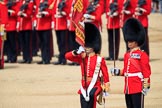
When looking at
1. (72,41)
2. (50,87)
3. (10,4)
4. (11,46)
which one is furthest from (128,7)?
(50,87)

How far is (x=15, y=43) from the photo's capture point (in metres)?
20.1

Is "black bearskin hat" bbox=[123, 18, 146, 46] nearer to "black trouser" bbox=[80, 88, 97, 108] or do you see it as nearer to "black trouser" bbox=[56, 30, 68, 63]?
"black trouser" bbox=[80, 88, 97, 108]

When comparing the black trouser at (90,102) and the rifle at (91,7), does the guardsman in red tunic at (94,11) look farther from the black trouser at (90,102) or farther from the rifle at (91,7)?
the black trouser at (90,102)

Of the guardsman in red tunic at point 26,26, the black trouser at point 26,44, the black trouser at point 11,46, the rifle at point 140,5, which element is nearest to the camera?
the rifle at point 140,5

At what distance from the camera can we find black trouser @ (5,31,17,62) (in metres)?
19.9

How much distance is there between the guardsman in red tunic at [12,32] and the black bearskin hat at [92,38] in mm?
9475

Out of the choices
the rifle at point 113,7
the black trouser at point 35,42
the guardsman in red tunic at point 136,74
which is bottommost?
the black trouser at point 35,42

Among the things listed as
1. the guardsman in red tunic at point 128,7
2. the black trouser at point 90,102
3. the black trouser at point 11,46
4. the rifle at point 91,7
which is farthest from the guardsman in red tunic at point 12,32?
the black trouser at point 90,102

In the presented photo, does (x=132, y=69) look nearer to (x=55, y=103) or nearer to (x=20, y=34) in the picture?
(x=55, y=103)

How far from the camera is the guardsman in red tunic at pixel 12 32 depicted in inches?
766

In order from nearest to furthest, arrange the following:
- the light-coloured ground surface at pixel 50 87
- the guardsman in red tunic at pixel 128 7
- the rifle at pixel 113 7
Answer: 1. the light-coloured ground surface at pixel 50 87
2. the guardsman in red tunic at pixel 128 7
3. the rifle at pixel 113 7

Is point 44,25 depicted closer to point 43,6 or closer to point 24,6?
point 43,6

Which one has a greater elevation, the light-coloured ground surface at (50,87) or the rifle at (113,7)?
the rifle at (113,7)

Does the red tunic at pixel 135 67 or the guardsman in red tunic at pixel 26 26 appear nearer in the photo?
the red tunic at pixel 135 67
